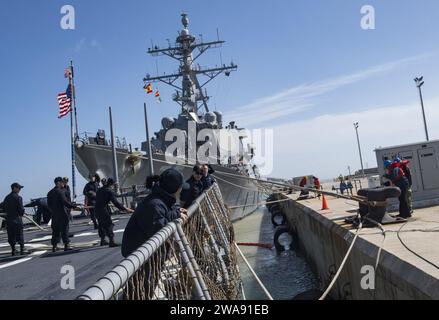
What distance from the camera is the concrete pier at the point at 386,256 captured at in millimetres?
4703

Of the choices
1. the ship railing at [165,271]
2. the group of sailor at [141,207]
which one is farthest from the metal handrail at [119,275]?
the group of sailor at [141,207]

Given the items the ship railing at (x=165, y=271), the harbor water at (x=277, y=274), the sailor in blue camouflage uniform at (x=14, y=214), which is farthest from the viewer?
the harbor water at (x=277, y=274)

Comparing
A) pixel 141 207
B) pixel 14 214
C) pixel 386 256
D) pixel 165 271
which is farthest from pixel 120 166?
pixel 165 271

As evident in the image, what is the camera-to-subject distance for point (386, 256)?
5.60 metres

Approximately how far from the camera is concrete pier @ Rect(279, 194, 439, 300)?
15.4 feet

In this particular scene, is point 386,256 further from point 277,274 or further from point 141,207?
point 277,274

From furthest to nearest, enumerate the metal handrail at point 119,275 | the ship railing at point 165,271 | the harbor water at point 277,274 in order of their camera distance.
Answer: the harbor water at point 277,274 → the ship railing at point 165,271 → the metal handrail at point 119,275

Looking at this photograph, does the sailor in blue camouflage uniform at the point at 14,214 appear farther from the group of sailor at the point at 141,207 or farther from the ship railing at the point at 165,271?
the ship railing at the point at 165,271

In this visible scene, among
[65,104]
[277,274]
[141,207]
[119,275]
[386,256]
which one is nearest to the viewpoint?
[119,275]

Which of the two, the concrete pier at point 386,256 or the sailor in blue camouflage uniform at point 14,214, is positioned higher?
the sailor in blue camouflage uniform at point 14,214
